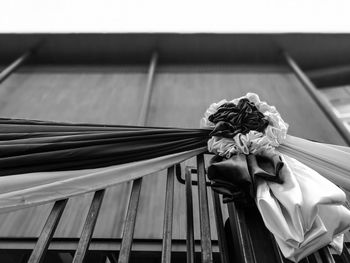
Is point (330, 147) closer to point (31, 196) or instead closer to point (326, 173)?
point (326, 173)

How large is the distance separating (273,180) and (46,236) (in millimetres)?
638

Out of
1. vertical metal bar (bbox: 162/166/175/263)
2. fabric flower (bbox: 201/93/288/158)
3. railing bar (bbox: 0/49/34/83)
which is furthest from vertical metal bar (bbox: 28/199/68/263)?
railing bar (bbox: 0/49/34/83)

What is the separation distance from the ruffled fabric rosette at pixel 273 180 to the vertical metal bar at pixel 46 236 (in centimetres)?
47

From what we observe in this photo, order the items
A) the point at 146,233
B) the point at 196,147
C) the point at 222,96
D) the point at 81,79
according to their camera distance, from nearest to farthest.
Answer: the point at 196,147 → the point at 146,233 → the point at 222,96 → the point at 81,79

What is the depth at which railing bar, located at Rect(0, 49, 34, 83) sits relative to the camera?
2440 millimetres

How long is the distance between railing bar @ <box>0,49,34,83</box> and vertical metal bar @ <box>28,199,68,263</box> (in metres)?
2.01

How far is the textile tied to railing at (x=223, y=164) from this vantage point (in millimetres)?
687

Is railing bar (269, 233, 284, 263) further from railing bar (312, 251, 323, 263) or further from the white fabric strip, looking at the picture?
the white fabric strip

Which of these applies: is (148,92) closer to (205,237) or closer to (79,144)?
(79,144)

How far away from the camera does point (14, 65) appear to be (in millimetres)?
2613

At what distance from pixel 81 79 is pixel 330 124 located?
217 cm

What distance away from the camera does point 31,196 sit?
836 mm

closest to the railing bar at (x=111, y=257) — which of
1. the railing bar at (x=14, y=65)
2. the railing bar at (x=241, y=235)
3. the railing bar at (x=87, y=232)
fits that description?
the railing bar at (x=87, y=232)

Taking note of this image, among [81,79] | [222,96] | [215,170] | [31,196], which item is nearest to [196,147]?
[215,170]
